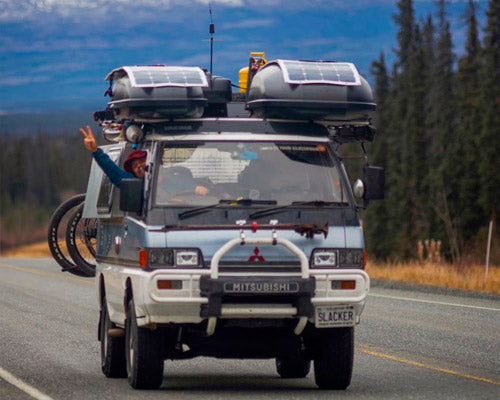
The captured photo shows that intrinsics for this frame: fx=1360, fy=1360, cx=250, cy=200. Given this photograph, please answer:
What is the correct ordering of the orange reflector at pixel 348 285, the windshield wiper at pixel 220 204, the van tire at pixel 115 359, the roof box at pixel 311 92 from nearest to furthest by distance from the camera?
the orange reflector at pixel 348 285
the windshield wiper at pixel 220 204
the roof box at pixel 311 92
the van tire at pixel 115 359

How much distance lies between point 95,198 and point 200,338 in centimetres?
304

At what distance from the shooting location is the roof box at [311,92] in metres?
11.6

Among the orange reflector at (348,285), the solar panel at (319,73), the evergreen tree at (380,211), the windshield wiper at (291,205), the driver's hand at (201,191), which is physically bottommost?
the evergreen tree at (380,211)

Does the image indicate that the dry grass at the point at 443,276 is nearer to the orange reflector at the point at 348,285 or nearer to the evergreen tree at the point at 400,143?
the orange reflector at the point at 348,285

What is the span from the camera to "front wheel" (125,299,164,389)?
11.2 metres

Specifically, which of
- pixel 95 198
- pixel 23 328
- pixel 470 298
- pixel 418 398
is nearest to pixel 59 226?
pixel 95 198

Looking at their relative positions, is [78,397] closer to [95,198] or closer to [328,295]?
[328,295]

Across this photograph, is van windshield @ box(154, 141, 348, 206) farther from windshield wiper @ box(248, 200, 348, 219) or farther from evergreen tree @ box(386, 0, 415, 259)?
evergreen tree @ box(386, 0, 415, 259)

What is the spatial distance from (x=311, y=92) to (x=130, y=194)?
1784 millimetres

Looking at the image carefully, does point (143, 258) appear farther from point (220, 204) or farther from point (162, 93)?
point (162, 93)

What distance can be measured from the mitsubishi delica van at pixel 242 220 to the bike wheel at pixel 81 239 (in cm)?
295

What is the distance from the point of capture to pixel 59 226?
51.9 ft

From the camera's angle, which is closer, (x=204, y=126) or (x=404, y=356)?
(x=204, y=126)

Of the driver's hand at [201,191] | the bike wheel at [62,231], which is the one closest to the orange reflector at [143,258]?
the driver's hand at [201,191]
